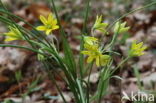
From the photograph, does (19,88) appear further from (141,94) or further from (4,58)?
(141,94)

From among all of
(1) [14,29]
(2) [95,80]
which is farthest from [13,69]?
(1) [14,29]

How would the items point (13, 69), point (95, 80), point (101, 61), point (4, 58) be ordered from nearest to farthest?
point (101, 61), point (95, 80), point (13, 69), point (4, 58)

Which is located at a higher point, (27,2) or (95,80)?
(27,2)

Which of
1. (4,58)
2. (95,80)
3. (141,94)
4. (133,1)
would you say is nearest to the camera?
(141,94)

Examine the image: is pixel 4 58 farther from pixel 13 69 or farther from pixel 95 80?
pixel 95 80

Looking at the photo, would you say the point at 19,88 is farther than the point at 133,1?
No

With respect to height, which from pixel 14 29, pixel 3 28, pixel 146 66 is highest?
pixel 14 29

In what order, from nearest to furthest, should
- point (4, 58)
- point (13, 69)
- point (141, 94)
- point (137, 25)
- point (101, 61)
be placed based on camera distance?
point (101, 61)
point (141, 94)
point (13, 69)
point (4, 58)
point (137, 25)

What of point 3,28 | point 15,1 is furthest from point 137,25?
point 15,1

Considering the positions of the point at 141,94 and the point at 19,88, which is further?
the point at 19,88
